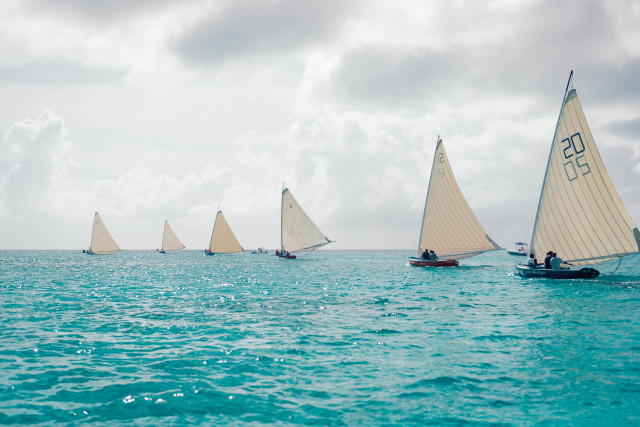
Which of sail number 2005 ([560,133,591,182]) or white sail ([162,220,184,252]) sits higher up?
sail number 2005 ([560,133,591,182])

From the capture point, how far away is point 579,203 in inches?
1483

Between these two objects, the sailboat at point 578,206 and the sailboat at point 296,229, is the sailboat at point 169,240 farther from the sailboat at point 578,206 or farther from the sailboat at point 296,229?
the sailboat at point 578,206

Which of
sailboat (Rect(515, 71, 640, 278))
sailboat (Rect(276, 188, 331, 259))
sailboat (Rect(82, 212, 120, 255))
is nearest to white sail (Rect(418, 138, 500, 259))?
sailboat (Rect(515, 71, 640, 278))

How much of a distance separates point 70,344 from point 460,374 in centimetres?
1343

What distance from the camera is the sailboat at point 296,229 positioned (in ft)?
315

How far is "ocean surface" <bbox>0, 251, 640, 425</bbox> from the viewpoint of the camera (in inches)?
412

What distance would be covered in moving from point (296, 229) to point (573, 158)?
64.9 m

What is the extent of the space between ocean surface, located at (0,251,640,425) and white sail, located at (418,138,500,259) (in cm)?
2781

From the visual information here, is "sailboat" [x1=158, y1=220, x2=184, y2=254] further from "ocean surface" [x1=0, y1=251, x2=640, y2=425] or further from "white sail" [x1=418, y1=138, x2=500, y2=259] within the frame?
"ocean surface" [x1=0, y1=251, x2=640, y2=425]

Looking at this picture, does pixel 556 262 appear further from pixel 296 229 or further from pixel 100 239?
pixel 100 239

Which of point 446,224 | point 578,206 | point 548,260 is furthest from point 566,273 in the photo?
point 446,224

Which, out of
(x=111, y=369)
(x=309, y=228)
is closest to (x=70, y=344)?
(x=111, y=369)

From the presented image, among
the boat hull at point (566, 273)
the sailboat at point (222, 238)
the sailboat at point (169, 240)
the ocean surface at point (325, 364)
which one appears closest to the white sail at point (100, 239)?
the sailboat at point (169, 240)

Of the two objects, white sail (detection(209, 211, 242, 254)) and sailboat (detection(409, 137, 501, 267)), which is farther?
white sail (detection(209, 211, 242, 254))
